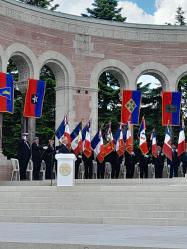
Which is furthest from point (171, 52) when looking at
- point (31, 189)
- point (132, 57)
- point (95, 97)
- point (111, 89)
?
point (31, 189)

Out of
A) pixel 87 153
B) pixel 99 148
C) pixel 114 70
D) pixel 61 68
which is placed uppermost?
pixel 114 70

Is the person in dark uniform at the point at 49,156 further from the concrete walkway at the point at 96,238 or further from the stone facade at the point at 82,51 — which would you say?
the concrete walkway at the point at 96,238

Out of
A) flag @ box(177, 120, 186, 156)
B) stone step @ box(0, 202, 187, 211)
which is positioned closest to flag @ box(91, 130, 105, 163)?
flag @ box(177, 120, 186, 156)

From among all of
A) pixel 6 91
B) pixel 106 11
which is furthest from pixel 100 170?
pixel 106 11

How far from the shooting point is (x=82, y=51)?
26219 mm

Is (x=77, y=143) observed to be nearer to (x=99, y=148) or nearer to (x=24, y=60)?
(x=99, y=148)

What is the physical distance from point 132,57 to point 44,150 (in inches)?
325

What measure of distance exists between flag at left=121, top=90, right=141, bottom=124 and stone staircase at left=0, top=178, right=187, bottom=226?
10338mm

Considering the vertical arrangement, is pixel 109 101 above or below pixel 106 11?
below

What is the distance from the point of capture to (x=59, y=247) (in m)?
7.86

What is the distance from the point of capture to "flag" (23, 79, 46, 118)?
2261 cm

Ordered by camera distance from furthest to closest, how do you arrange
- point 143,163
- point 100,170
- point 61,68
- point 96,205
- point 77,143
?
point 61,68, point 143,163, point 100,170, point 77,143, point 96,205

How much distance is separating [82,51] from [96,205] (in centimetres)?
1341

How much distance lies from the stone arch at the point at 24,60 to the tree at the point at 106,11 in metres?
13.6
